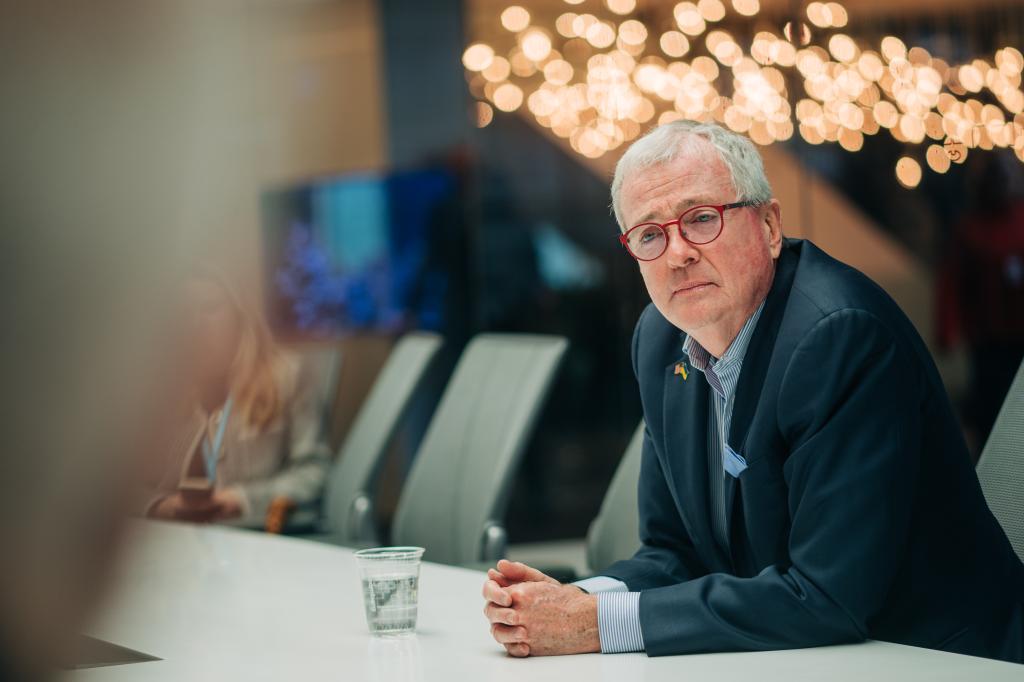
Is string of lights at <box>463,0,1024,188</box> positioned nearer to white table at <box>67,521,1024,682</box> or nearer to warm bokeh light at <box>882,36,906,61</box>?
warm bokeh light at <box>882,36,906,61</box>

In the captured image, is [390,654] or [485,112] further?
[485,112]

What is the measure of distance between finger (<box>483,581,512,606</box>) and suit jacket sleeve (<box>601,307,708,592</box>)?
34cm

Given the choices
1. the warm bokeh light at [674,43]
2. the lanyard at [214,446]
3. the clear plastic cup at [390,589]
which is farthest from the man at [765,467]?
the warm bokeh light at [674,43]

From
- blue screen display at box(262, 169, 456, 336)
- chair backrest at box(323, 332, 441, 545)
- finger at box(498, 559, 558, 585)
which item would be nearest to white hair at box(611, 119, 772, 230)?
finger at box(498, 559, 558, 585)

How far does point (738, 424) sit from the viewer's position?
→ 1538mm

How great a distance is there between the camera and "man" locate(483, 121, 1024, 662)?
1.33 meters

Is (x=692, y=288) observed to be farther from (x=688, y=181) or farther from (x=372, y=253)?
(x=372, y=253)

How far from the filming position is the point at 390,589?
147 cm

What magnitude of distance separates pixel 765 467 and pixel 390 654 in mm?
500

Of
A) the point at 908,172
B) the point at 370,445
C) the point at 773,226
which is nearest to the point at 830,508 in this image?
the point at 773,226

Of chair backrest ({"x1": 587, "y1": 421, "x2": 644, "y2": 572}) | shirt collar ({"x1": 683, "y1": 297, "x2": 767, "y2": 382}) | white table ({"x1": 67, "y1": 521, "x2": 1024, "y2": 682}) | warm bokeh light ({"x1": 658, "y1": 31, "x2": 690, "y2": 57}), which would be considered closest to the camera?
white table ({"x1": 67, "y1": 521, "x2": 1024, "y2": 682})

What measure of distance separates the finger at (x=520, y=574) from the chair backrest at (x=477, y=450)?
116cm

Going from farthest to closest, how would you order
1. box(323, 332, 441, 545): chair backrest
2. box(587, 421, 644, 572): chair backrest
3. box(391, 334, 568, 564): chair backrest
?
box(323, 332, 441, 545): chair backrest < box(391, 334, 568, 564): chair backrest < box(587, 421, 644, 572): chair backrest

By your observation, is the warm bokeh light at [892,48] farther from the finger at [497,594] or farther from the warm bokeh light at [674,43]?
the finger at [497,594]
